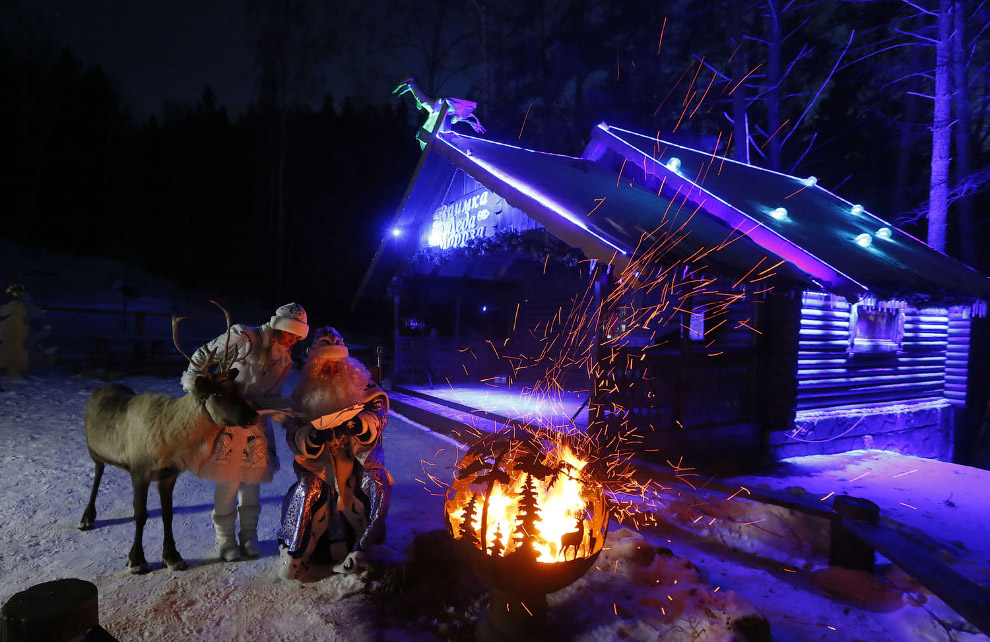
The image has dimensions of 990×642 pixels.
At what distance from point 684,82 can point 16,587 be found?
24.2 m

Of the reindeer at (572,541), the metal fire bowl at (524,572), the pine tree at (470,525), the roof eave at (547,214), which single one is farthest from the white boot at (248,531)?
the roof eave at (547,214)

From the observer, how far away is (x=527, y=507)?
10.1 feet

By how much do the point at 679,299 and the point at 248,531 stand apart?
645 centimetres

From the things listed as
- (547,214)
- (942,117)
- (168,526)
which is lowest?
(168,526)

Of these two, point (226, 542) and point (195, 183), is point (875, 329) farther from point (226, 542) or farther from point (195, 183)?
point (195, 183)

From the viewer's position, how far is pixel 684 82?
21.7 meters

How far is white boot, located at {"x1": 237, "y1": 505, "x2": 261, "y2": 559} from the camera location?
4.36 meters

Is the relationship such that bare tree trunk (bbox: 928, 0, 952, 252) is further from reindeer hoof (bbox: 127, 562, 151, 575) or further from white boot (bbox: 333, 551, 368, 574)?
reindeer hoof (bbox: 127, 562, 151, 575)

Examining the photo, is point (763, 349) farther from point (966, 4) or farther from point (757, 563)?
point (966, 4)

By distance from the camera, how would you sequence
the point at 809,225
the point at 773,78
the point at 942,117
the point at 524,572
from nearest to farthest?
the point at 524,572 < the point at 809,225 < the point at 942,117 < the point at 773,78

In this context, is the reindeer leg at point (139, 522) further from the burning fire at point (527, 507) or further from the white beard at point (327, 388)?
the burning fire at point (527, 507)

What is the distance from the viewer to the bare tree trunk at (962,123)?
45.2 feet

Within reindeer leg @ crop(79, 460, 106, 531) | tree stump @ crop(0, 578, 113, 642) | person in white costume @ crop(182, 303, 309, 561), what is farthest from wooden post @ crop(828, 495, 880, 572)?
reindeer leg @ crop(79, 460, 106, 531)

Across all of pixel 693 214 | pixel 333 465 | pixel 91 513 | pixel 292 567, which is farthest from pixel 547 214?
pixel 91 513
